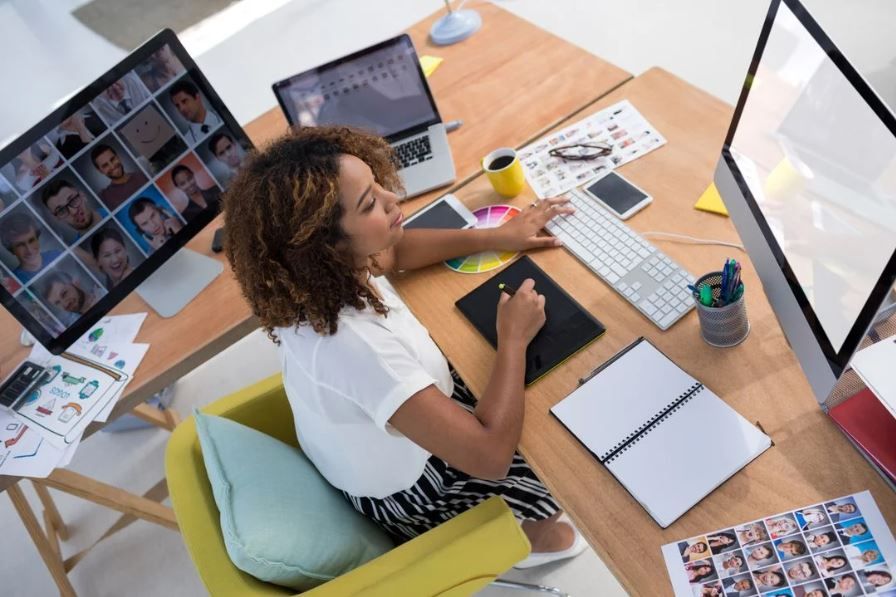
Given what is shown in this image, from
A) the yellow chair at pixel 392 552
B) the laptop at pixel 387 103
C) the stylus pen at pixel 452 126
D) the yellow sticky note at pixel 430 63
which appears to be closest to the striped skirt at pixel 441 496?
the yellow chair at pixel 392 552

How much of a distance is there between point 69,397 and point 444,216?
0.91 m

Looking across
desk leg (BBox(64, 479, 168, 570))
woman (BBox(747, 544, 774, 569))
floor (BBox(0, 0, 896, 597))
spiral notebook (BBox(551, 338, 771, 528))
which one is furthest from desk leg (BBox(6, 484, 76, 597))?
woman (BBox(747, 544, 774, 569))

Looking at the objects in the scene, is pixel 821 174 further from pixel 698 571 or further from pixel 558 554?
pixel 558 554

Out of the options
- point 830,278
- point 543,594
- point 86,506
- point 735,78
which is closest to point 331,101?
point 830,278

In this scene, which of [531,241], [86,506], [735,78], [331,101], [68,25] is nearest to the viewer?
[531,241]

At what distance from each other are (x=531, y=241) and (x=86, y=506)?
5.87 feet

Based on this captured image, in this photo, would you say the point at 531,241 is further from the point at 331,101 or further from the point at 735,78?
the point at 735,78

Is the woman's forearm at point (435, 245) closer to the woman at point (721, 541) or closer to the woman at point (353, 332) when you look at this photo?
the woman at point (353, 332)

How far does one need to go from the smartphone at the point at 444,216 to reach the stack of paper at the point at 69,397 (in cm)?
68

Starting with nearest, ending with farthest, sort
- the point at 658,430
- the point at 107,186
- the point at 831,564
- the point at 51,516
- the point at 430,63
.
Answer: the point at 831,564
the point at 658,430
the point at 107,186
the point at 430,63
the point at 51,516

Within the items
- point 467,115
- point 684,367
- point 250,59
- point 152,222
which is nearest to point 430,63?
point 467,115

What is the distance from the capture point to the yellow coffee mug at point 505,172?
1.60 metres

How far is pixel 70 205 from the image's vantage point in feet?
5.02

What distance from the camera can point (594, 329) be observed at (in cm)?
133
